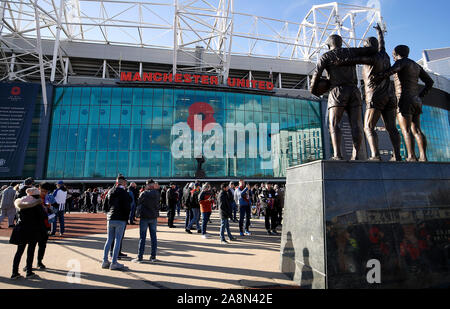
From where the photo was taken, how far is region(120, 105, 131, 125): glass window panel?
96.2 ft

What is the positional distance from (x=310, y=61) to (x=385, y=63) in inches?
1559

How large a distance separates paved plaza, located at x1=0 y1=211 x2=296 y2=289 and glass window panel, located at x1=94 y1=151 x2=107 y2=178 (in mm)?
20848

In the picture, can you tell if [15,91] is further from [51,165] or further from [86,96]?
[51,165]

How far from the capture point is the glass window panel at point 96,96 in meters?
29.2

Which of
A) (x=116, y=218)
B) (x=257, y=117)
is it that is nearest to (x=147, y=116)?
(x=257, y=117)

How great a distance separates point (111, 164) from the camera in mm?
28125

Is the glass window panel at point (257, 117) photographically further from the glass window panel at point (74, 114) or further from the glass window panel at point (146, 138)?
the glass window panel at point (74, 114)

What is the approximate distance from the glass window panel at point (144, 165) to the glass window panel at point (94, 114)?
731 cm

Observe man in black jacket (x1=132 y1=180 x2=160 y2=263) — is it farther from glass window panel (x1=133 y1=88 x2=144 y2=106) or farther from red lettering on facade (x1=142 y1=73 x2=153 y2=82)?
red lettering on facade (x1=142 y1=73 x2=153 y2=82)

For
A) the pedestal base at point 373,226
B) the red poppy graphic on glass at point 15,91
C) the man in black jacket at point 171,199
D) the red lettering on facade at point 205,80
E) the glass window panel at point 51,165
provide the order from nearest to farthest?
1. the pedestal base at point 373,226
2. the man in black jacket at point 171,199
3. the red poppy graphic on glass at point 15,91
4. the glass window panel at point 51,165
5. the red lettering on facade at point 205,80

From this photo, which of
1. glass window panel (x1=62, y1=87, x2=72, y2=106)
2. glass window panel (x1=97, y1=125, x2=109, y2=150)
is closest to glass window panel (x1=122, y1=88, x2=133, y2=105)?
glass window panel (x1=97, y1=125, x2=109, y2=150)

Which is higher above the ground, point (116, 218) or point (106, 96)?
point (106, 96)

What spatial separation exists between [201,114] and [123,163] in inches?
462

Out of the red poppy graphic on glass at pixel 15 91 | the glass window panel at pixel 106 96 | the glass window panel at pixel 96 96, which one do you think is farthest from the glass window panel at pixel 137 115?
the red poppy graphic on glass at pixel 15 91
